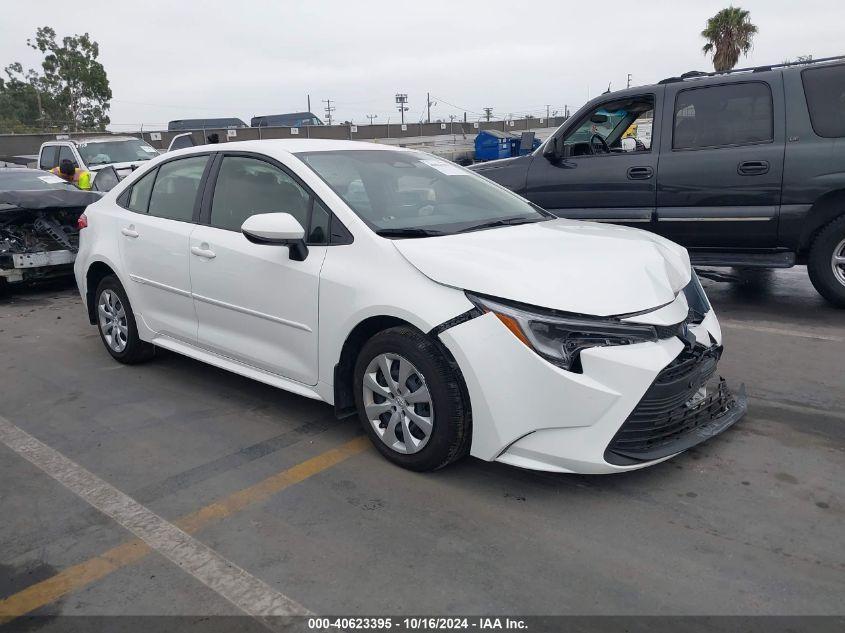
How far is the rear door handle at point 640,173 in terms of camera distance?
6.70 meters

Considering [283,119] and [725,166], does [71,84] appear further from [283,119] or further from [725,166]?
[725,166]

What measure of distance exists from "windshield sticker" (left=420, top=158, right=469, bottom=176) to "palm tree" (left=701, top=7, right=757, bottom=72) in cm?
2810

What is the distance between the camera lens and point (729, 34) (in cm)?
2955

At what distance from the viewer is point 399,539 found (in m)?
3.03

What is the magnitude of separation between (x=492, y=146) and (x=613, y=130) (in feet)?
61.2

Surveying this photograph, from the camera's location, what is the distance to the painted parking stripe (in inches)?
105

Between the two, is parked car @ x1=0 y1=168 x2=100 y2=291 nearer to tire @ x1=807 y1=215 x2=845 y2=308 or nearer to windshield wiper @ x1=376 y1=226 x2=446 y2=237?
windshield wiper @ x1=376 y1=226 x2=446 y2=237

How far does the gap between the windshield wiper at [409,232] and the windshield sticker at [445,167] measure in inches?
38.4

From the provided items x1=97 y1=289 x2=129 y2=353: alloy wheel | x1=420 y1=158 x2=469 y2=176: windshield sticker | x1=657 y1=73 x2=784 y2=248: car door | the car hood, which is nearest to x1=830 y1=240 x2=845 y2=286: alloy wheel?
x1=657 y1=73 x2=784 y2=248: car door

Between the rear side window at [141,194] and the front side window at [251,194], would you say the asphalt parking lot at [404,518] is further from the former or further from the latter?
the rear side window at [141,194]

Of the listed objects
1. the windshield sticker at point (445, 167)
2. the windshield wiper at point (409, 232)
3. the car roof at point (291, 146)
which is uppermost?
the car roof at point (291, 146)

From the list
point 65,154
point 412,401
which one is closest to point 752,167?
point 412,401

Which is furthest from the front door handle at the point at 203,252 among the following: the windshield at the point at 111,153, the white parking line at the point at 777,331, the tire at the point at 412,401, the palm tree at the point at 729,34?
the palm tree at the point at 729,34

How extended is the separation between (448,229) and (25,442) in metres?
2.64
